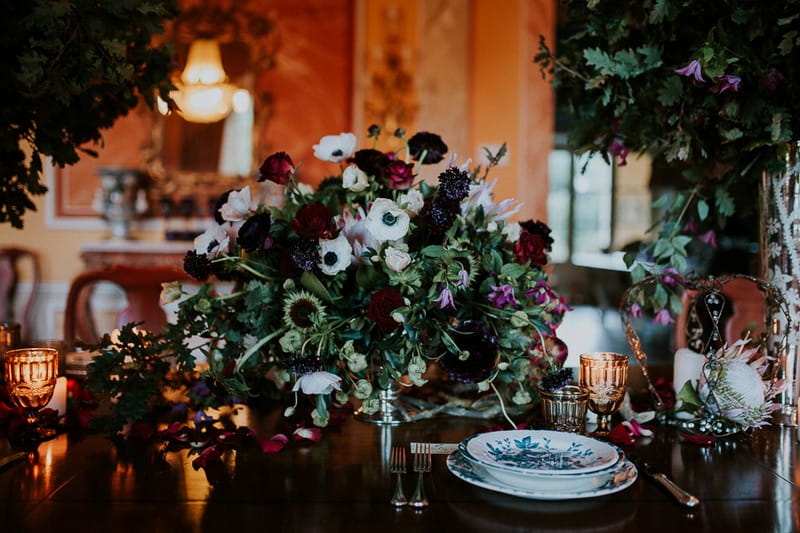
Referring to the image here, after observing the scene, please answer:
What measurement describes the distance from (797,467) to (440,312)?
0.59 meters

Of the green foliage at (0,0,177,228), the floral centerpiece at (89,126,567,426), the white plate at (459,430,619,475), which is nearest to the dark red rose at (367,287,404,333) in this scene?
the floral centerpiece at (89,126,567,426)

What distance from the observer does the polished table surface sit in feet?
2.89

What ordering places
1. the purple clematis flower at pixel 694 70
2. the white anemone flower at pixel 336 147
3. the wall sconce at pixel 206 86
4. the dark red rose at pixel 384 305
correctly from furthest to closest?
the wall sconce at pixel 206 86 < the white anemone flower at pixel 336 147 < the purple clematis flower at pixel 694 70 < the dark red rose at pixel 384 305

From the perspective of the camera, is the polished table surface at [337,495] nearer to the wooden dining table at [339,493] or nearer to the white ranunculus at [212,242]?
the wooden dining table at [339,493]

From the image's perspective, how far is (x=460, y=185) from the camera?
4.08 ft

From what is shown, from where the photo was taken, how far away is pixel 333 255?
1.22 meters

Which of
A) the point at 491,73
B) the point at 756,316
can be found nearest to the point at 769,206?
the point at 756,316

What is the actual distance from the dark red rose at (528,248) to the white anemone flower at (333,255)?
1.04 feet

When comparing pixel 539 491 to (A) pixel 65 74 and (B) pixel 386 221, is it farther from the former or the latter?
(A) pixel 65 74

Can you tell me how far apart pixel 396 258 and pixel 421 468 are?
0.32 metres

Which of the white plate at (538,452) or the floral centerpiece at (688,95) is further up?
the floral centerpiece at (688,95)

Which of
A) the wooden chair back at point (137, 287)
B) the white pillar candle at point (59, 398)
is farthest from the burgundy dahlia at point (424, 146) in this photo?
the wooden chair back at point (137, 287)

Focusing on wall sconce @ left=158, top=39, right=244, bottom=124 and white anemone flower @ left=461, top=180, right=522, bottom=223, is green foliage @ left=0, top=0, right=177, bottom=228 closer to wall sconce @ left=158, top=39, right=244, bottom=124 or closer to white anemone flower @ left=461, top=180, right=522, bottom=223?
white anemone flower @ left=461, top=180, right=522, bottom=223

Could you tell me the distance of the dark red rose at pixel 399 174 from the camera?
4.31 ft
